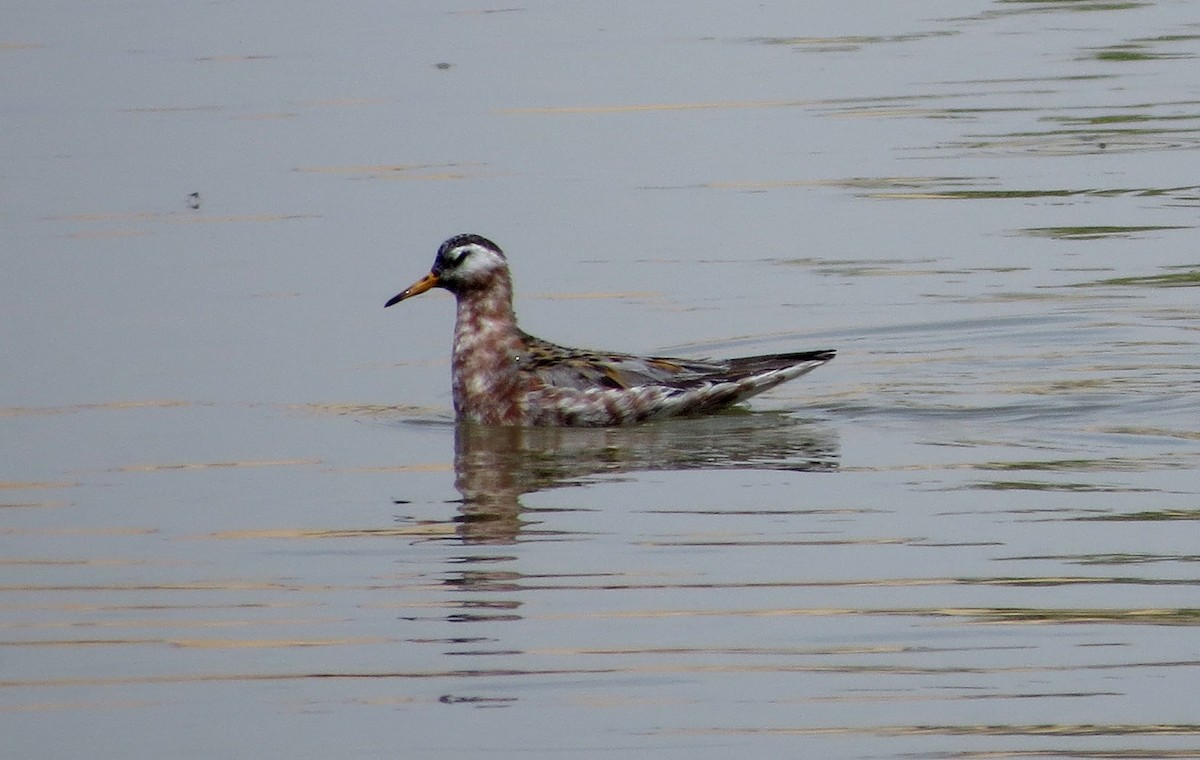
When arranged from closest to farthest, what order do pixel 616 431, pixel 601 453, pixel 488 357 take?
pixel 601 453 → pixel 616 431 → pixel 488 357

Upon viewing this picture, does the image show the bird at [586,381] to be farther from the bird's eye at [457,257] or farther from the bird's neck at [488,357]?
the bird's eye at [457,257]

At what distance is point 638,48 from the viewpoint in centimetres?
2352

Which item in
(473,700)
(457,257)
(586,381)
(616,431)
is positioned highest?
(457,257)

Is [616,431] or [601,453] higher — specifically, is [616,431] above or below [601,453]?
above

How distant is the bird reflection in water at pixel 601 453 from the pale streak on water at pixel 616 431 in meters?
0.05

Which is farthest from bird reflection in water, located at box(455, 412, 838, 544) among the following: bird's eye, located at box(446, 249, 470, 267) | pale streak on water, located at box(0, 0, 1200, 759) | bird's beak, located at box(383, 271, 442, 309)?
bird's eye, located at box(446, 249, 470, 267)

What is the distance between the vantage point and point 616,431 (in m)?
13.1

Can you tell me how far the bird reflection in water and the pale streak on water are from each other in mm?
52

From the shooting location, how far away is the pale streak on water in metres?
8.22

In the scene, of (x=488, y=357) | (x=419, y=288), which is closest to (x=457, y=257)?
(x=419, y=288)

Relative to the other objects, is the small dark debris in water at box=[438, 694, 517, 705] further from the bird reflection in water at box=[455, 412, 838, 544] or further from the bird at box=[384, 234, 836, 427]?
the bird at box=[384, 234, 836, 427]

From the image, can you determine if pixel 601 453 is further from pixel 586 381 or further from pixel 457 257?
pixel 457 257

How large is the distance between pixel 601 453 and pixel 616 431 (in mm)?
652

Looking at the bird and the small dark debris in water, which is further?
the bird
